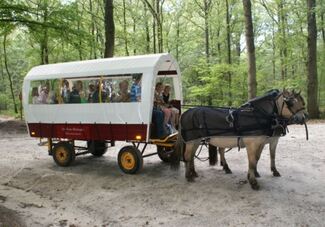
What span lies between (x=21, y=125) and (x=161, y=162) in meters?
12.1

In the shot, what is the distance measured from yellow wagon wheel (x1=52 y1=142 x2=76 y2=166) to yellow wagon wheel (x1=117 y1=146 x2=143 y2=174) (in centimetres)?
170

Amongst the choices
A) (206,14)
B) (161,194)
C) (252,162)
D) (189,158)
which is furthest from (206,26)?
(161,194)

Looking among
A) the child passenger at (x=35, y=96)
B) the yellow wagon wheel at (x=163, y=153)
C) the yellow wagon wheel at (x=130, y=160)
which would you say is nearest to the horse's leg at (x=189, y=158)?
the yellow wagon wheel at (x=130, y=160)

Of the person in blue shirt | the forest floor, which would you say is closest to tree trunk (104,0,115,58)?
the forest floor

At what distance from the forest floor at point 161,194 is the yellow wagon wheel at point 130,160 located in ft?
0.65

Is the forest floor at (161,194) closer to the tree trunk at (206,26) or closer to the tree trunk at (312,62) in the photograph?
the tree trunk at (312,62)

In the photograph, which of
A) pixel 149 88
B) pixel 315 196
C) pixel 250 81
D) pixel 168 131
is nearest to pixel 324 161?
pixel 315 196

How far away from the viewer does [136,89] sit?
28.7 feet

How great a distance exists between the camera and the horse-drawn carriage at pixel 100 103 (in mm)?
8680

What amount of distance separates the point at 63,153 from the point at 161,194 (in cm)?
394

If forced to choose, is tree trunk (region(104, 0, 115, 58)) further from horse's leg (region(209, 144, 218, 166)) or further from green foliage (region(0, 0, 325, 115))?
horse's leg (region(209, 144, 218, 166))

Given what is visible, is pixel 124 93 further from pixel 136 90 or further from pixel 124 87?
pixel 136 90

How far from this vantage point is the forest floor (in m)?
5.97

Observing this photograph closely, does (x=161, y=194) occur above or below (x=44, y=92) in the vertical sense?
below
